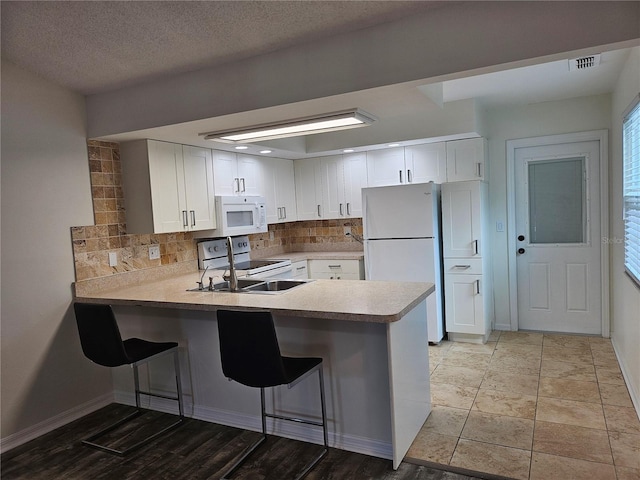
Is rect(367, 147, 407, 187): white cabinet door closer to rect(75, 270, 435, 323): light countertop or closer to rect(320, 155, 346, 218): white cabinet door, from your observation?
rect(320, 155, 346, 218): white cabinet door

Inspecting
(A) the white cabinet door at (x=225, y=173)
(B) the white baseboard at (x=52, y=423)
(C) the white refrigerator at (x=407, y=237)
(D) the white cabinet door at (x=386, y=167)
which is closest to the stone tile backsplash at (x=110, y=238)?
(A) the white cabinet door at (x=225, y=173)

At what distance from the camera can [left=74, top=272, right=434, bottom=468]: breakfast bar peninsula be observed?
2.49 metres

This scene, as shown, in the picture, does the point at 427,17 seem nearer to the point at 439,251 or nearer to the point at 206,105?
the point at 206,105

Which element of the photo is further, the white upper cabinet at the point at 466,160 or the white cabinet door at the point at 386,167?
the white cabinet door at the point at 386,167

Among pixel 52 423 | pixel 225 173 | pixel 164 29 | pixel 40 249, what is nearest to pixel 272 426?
pixel 52 423

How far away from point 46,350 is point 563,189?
189 inches

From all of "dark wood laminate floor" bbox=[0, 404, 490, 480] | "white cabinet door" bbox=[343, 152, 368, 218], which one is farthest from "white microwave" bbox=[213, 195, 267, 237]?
"dark wood laminate floor" bbox=[0, 404, 490, 480]

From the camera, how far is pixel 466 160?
4.46 m

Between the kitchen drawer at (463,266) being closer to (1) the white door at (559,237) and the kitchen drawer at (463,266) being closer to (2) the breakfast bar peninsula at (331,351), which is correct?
(1) the white door at (559,237)

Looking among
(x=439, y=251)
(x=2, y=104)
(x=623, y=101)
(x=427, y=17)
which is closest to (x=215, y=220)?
(x=2, y=104)

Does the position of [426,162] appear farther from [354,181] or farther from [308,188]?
[308,188]

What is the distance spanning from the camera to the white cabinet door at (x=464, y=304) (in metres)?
4.39

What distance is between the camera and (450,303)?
4.52 metres

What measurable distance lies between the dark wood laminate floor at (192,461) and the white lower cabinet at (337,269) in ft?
7.46
